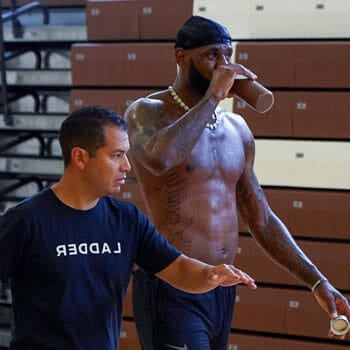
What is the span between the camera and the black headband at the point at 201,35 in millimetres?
2553

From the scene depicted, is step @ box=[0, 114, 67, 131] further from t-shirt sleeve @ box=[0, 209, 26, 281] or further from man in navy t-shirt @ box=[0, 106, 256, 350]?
t-shirt sleeve @ box=[0, 209, 26, 281]

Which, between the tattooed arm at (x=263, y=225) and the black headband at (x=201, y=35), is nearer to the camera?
the black headband at (x=201, y=35)

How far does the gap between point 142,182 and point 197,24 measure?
519 millimetres

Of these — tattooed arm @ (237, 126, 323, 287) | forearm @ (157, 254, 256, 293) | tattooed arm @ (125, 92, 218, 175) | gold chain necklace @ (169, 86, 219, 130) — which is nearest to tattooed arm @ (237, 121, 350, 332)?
tattooed arm @ (237, 126, 323, 287)

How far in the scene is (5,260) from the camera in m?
1.90

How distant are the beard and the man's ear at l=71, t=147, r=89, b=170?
691 millimetres

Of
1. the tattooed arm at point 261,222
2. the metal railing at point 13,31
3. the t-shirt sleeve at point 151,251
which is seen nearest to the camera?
the t-shirt sleeve at point 151,251

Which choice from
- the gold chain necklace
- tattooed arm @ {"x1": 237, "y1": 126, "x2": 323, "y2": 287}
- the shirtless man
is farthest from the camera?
tattooed arm @ {"x1": 237, "y1": 126, "x2": 323, "y2": 287}

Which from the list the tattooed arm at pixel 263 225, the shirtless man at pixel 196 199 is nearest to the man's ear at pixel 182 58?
the shirtless man at pixel 196 199

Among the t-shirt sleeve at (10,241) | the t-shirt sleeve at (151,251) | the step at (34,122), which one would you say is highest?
the t-shirt sleeve at (10,241)

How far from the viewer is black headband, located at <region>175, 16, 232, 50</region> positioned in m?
2.55

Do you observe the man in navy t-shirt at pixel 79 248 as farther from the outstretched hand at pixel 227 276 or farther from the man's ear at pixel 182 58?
the man's ear at pixel 182 58

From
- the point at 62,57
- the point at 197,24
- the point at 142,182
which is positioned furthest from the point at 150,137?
the point at 62,57

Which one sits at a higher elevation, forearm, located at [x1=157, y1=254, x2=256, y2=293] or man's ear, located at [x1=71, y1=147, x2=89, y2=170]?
man's ear, located at [x1=71, y1=147, x2=89, y2=170]
